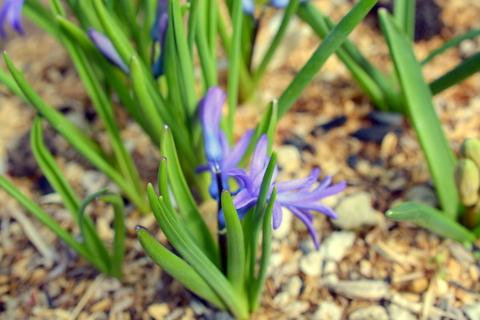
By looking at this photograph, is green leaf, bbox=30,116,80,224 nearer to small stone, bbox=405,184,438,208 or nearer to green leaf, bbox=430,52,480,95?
small stone, bbox=405,184,438,208

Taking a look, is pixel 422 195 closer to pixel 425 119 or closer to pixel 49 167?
pixel 425 119

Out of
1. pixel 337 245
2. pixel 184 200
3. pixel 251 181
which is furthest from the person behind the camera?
pixel 337 245

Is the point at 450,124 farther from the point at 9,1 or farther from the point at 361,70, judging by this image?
the point at 9,1

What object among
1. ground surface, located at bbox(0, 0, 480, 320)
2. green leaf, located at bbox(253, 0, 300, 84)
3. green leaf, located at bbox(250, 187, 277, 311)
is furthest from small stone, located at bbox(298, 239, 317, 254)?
green leaf, located at bbox(253, 0, 300, 84)

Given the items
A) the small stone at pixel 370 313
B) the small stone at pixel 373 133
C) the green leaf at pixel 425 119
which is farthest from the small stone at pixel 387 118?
the small stone at pixel 370 313

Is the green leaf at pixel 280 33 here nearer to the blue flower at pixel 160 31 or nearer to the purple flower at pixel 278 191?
the blue flower at pixel 160 31

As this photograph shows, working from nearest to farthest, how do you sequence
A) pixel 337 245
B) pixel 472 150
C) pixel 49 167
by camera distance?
pixel 472 150 → pixel 49 167 → pixel 337 245

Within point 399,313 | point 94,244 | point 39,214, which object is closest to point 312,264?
point 399,313

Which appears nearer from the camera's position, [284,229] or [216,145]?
[216,145]
